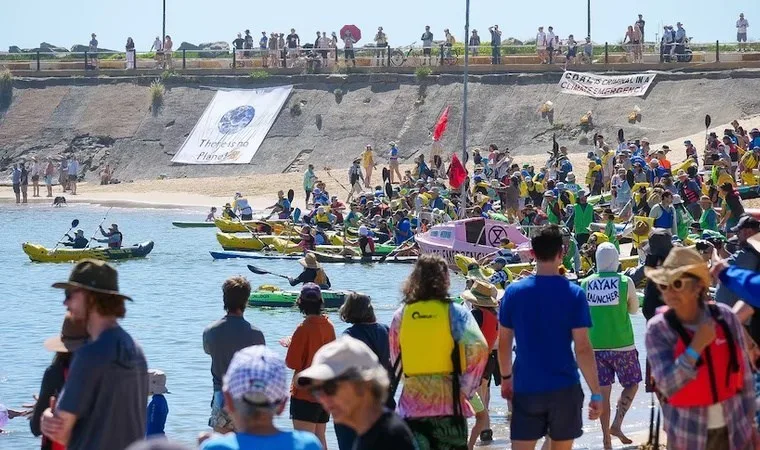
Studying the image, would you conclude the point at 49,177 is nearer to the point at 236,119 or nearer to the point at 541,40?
the point at 236,119

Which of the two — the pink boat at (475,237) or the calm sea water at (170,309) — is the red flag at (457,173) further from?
the calm sea water at (170,309)

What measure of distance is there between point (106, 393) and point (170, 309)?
2210 centimetres

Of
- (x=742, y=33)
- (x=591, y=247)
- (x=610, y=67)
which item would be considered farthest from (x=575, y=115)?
(x=591, y=247)

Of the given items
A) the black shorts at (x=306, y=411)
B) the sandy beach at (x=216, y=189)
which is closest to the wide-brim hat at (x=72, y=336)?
the black shorts at (x=306, y=411)

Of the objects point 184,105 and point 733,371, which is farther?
point 184,105

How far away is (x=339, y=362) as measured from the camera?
5148 millimetres

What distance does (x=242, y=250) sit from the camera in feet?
115

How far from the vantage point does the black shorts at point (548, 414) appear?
763 centimetres

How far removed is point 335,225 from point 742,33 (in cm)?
2450

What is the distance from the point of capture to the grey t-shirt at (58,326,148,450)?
19.4 ft

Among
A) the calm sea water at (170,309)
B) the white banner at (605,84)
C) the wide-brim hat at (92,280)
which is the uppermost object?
the white banner at (605,84)

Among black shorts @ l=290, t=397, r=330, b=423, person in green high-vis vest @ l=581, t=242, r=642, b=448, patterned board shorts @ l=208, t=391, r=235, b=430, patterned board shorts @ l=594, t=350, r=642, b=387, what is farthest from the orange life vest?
patterned board shorts @ l=594, t=350, r=642, b=387

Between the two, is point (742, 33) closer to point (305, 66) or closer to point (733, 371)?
point (305, 66)

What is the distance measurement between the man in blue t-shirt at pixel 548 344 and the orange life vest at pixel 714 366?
140 cm
